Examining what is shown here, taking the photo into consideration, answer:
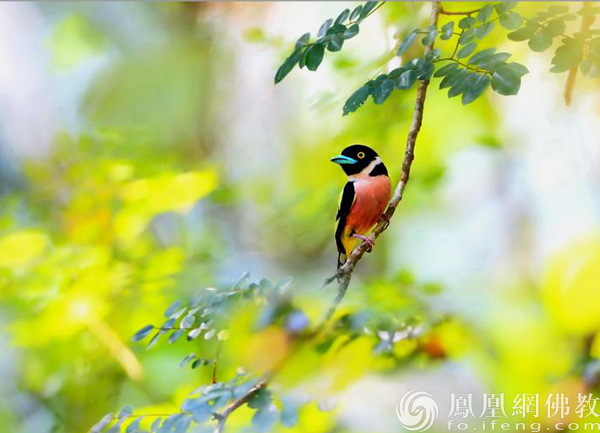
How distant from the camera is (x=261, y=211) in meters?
1.17

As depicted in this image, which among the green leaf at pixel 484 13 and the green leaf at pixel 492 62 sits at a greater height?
the green leaf at pixel 484 13

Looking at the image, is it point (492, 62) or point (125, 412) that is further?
point (125, 412)

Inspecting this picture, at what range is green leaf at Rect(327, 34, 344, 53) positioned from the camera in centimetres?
104

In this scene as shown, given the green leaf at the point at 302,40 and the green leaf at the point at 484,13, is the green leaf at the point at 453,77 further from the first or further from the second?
the green leaf at the point at 302,40

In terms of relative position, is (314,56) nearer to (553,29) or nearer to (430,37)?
(430,37)

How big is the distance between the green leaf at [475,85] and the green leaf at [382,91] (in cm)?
12

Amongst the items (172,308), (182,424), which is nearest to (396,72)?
(172,308)

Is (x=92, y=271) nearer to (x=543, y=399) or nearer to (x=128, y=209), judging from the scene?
(x=128, y=209)

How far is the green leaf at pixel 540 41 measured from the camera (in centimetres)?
100

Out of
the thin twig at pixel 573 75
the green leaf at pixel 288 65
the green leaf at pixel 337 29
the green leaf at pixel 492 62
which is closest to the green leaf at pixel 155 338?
the green leaf at pixel 288 65

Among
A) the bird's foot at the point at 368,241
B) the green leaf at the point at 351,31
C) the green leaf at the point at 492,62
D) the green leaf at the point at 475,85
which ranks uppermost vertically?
the green leaf at the point at 351,31

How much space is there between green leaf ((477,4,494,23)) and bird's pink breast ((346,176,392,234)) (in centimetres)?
29

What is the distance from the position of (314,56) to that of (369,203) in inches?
10.2

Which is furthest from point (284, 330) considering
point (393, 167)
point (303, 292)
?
point (393, 167)
